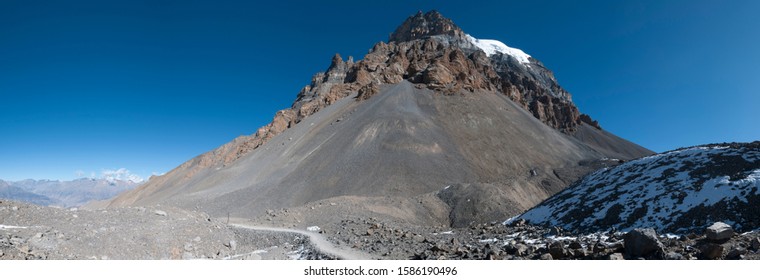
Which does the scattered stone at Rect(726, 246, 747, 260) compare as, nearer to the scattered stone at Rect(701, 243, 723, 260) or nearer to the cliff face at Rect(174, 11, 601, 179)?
the scattered stone at Rect(701, 243, 723, 260)

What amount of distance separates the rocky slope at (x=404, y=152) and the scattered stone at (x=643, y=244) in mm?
24201

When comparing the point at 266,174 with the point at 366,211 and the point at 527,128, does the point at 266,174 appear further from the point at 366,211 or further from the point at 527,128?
the point at 527,128

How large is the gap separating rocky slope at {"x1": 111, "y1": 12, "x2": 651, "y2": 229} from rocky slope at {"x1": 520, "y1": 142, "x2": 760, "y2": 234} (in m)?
12.5

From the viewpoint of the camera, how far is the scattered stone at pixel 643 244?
431 inches

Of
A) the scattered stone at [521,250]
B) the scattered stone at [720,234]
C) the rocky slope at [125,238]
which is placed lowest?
the rocky slope at [125,238]

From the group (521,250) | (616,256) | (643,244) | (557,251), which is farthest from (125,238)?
(643,244)

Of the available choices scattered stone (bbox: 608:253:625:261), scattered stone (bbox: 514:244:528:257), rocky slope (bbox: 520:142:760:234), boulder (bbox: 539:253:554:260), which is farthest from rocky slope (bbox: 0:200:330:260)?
rocky slope (bbox: 520:142:760:234)

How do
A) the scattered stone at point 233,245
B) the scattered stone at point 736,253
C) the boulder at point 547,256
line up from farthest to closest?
the scattered stone at point 233,245 < the boulder at point 547,256 < the scattered stone at point 736,253

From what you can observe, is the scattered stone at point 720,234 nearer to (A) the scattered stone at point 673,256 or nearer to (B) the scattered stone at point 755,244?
(B) the scattered stone at point 755,244

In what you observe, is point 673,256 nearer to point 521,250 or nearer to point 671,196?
point 521,250

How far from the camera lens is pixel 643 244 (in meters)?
11.0

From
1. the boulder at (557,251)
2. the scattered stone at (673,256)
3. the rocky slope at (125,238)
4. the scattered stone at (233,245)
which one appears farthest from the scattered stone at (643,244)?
the scattered stone at (233,245)

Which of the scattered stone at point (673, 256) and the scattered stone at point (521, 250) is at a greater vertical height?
the scattered stone at point (673, 256)

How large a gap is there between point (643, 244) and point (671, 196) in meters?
9.94
